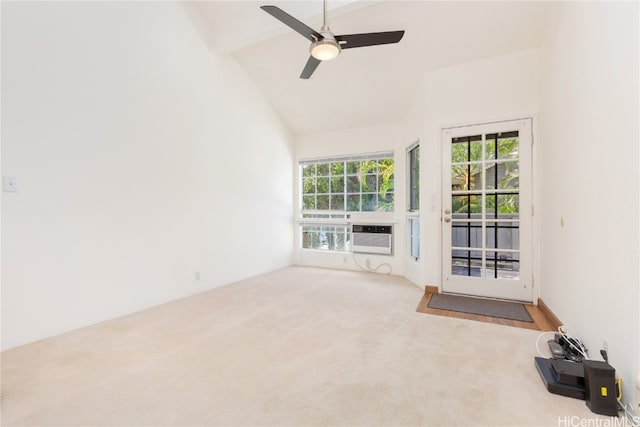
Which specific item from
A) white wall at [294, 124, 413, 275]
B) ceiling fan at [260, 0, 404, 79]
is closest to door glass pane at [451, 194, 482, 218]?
white wall at [294, 124, 413, 275]

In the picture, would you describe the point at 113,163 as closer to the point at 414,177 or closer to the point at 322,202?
the point at 322,202

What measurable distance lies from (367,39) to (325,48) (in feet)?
1.17

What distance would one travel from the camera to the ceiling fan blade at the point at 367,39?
2350 mm

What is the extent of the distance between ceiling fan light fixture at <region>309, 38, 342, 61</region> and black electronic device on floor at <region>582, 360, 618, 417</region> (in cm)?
254

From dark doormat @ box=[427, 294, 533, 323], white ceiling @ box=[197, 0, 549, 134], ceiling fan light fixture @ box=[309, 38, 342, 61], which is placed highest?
white ceiling @ box=[197, 0, 549, 134]

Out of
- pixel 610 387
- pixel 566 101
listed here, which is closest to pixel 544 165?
pixel 566 101

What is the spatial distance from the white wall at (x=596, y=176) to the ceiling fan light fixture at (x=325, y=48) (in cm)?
165

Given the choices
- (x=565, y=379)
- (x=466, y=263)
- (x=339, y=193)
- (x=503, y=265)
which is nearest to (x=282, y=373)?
(x=565, y=379)

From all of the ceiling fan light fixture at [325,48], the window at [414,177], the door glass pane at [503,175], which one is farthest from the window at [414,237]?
the ceiling fan light fixture at [325,48]

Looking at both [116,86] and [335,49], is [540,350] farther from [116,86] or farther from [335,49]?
[116,86]

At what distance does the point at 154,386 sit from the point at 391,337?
1628mm

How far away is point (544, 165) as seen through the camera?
3039 mm

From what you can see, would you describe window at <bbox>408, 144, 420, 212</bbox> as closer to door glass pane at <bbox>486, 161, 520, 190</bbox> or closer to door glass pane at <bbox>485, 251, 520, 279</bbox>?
door glass pane at <bbox>486, 161, 520, 190</bbox>

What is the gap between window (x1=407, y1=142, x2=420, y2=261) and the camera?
418cm
